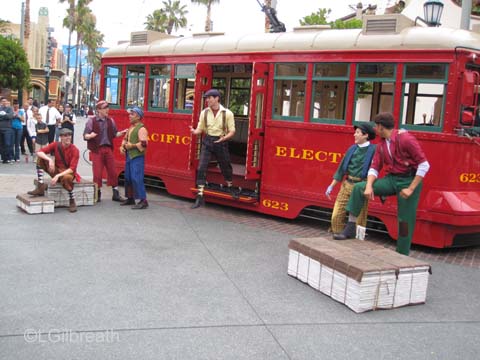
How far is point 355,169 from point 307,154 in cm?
184

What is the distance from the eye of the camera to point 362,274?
17.0 feet

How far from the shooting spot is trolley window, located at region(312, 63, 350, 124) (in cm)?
858

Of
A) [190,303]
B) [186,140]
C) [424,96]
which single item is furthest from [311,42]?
[190,303]

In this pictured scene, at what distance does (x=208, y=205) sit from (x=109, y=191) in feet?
7.52

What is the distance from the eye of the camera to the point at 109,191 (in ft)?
38.4

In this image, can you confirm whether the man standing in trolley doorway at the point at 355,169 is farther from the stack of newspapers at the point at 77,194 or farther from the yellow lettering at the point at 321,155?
the stack of newspapers at the point at 77,194

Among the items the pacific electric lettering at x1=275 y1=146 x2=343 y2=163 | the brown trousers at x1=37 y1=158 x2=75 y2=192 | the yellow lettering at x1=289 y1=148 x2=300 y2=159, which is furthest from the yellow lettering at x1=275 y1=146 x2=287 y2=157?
the brown trousers at x1=37 y1=158 x2=75 y2=192

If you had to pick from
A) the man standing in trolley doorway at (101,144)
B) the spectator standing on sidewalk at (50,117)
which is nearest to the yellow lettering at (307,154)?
the man standing in trolley doorway at (101,144)

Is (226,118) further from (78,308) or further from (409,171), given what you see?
(78,308)

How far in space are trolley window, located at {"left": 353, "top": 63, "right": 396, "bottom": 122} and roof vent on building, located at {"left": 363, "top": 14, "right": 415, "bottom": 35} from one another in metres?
0.49

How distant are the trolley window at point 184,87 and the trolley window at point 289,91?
1925 mm

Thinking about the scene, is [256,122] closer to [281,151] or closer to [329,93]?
[281,151]

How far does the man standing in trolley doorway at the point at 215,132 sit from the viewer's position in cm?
970

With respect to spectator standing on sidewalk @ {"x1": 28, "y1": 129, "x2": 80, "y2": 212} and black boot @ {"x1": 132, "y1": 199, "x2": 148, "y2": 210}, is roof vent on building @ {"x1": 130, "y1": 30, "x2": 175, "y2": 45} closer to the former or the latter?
spectator standing on sidewalk @ {"x1": 28, "y1": 129, "x2": 80, "y2": 212}
